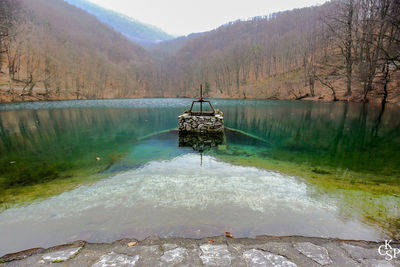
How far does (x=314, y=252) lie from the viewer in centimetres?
293

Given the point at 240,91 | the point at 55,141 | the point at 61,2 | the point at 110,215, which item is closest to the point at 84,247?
the point at 110,215

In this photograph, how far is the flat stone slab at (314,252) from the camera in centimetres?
277

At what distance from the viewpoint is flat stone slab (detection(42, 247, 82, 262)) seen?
113 inches

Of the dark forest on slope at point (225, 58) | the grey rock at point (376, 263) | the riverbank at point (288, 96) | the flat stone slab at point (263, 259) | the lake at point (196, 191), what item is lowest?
the lake at point (196, 191)

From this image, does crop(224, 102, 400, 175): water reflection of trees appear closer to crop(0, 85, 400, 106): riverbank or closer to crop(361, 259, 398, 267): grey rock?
crop(361, 259, 398, 267): grey rock

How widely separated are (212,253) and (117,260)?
1435 millimetres

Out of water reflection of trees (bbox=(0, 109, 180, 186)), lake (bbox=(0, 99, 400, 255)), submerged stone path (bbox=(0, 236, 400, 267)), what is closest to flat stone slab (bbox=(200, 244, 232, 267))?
submerged stone path (bbox=(0, 236, 400, 267))

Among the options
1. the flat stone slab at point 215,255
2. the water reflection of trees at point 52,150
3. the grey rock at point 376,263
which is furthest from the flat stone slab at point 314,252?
the water reflection of trees at point 52,150

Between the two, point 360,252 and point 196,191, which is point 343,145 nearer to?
point 360,252

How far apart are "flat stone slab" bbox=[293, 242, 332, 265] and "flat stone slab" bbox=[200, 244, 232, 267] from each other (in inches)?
46.4

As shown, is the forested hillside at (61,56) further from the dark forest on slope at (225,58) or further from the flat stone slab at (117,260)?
the flat stone slab at (117,260)

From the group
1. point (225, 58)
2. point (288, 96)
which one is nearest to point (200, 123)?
point (288, 96)

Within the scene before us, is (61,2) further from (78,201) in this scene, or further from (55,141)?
(78,201)

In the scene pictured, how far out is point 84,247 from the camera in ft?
10.4
